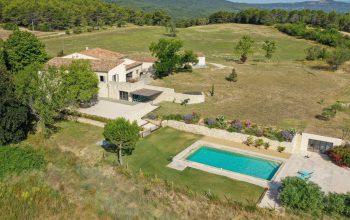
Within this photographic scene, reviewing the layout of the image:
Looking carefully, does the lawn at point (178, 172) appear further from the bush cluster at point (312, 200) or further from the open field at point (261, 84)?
the open field at point (261, 84)

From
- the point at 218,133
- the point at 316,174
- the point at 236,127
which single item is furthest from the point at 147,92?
the point at 316,174

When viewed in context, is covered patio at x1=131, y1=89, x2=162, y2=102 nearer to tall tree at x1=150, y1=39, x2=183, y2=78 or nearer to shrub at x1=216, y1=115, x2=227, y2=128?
tall tree at x1=150, y1=39, x2=183, y2=78

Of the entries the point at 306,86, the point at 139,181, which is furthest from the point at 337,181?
the point at 306,86

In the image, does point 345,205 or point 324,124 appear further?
point 324,124

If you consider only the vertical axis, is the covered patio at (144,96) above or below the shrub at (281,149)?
above

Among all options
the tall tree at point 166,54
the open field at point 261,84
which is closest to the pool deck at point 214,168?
the open field at point 261,84

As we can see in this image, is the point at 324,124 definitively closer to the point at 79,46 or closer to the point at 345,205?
the point at 345,205

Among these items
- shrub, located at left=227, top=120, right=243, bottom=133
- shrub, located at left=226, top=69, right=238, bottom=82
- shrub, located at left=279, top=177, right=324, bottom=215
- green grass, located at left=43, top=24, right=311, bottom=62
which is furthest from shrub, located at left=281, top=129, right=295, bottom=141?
green grass, located at left=43, top=24, right=311, bottom=62
